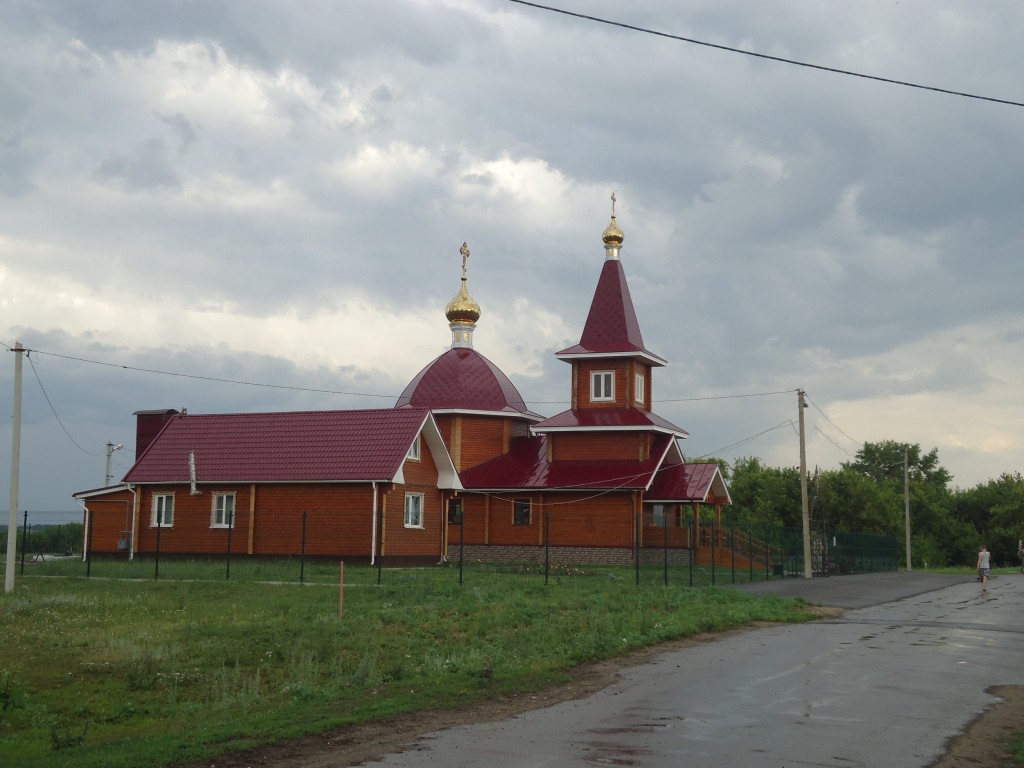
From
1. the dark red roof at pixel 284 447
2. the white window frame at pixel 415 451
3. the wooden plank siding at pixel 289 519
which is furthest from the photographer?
the white window frame at pixel 415 451

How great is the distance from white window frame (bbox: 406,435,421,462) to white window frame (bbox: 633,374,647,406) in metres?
9.23

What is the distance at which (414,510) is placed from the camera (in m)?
37.5

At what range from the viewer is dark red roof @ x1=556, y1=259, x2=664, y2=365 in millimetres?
41594

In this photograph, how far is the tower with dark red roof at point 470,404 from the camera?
4238 centimetres

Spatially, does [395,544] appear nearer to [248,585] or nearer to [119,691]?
[248,585]

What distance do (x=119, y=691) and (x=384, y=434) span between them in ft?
77.4

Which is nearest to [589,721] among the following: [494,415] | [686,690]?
[686,690]

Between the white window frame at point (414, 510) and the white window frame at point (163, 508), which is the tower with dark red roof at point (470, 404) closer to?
the white window frame at point (414, 510)

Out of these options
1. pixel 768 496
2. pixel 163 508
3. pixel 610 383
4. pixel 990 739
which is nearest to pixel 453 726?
pixel 990 739

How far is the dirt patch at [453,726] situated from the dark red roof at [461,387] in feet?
100

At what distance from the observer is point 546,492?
3969 cm

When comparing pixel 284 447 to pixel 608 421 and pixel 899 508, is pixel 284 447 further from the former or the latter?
pixel 899 508

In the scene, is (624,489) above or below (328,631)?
above

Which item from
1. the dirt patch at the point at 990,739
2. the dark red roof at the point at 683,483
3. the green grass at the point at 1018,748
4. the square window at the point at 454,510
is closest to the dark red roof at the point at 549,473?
the square window at the point at 454,510
